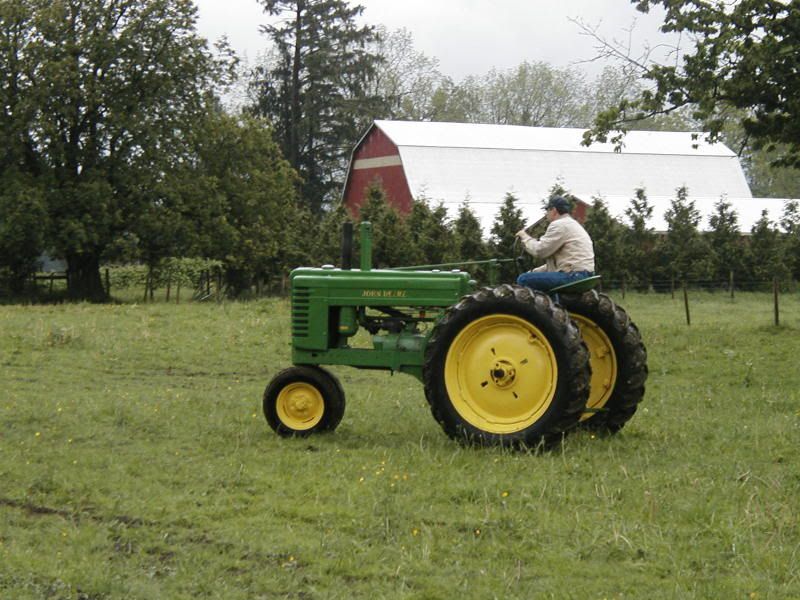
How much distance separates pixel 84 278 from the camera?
122 ft

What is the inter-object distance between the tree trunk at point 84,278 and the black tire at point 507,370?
2916 cm

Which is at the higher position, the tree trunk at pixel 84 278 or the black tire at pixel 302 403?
the tree trunk at pixel 84 278

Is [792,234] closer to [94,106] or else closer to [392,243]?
[392,243]

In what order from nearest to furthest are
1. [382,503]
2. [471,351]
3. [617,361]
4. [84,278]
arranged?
1. [382,503]
2. [471,351]
3. [617,361]
4. [84,278]

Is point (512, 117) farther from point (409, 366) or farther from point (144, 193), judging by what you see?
point (409, 366)

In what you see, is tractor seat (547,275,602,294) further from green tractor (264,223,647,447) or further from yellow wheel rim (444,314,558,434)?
yellow wheel rim (444,314,558,434)

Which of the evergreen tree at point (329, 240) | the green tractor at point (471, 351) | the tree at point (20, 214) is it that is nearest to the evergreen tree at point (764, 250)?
the evergreen tree at point (329, 240)

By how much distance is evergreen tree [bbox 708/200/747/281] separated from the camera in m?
38.3

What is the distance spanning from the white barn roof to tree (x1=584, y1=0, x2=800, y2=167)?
26.6 meters

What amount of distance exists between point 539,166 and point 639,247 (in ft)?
35.1

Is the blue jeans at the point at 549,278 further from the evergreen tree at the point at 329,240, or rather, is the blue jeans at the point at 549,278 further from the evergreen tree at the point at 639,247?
the evergreen tree at the point at 639,247

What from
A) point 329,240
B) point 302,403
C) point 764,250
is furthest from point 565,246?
point 764,250

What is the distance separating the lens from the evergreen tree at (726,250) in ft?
126

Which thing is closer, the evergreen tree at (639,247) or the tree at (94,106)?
the tree at (94,106)
